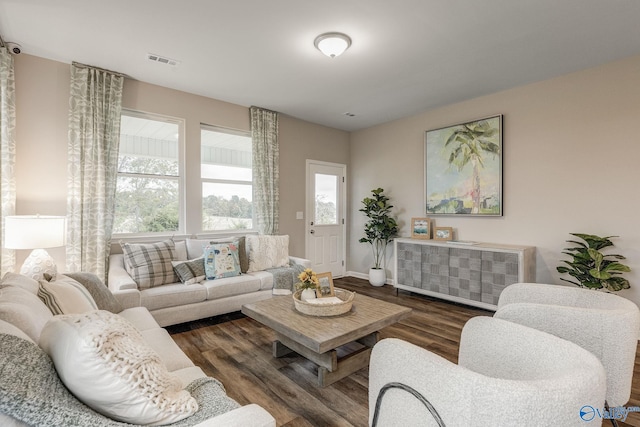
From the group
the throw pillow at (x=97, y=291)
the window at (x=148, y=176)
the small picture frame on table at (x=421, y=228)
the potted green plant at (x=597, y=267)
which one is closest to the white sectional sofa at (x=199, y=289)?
the throw pillow at (x=97, y=291)

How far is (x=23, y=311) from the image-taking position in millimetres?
1156

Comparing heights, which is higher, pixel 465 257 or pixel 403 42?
pixel 403 42

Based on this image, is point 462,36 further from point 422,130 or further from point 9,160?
point 9,160

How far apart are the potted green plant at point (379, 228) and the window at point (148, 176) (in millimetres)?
2912

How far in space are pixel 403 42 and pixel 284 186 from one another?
9.04 ft

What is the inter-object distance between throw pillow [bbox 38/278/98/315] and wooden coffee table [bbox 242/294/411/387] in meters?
1.05

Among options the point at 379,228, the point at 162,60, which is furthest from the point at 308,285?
the point at 379,228

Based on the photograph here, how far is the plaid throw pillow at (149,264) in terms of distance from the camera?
9.86 ft

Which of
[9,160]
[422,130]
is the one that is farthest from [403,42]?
[9,160]

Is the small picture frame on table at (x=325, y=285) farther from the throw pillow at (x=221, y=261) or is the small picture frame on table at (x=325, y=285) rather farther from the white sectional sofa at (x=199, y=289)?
the throw pillow at (x=221, y=261)

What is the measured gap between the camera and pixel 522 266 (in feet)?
10.8

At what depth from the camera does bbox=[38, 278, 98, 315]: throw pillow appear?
5.21ft

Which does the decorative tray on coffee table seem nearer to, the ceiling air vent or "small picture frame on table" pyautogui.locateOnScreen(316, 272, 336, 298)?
"small picture frame on table" pyautogui.locateOnScreen(316, 272, 336, 298)

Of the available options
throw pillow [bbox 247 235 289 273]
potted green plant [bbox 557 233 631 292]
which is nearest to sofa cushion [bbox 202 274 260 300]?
throw pillow [bbox 247 235 289 273]
